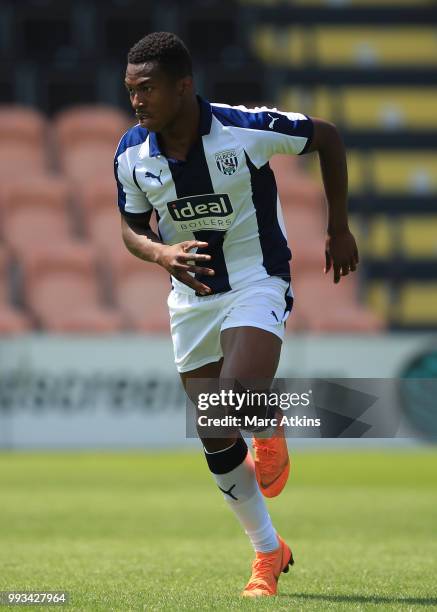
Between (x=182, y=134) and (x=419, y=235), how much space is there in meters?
15.7

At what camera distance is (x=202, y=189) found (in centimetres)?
499

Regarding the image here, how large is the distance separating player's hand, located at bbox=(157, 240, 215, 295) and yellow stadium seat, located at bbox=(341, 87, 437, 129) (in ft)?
56.0

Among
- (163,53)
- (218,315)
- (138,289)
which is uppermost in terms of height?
(163,53)

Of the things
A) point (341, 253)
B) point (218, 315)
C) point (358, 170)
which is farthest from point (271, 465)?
point (358, 170)

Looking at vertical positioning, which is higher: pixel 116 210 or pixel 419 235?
pixel 116 210

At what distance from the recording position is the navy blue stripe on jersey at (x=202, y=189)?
4.99 meters

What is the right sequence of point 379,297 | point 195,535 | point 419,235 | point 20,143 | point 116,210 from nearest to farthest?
1. point 195,535
2. point 116,210
3. point 379,297
4. point 20,143
5. point 419,235

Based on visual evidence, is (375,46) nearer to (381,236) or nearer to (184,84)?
(381,236)

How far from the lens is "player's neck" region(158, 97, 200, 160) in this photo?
4.99 metres

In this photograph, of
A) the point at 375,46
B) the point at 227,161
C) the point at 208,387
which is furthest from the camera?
the point at 375,46

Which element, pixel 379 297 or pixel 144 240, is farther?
pixel 379 297

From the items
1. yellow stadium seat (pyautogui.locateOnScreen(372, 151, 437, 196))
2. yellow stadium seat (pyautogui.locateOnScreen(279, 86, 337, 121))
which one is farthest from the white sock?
yellow stadium seat (pyautogui.locateOnScreen(279, 86, 337, 121))

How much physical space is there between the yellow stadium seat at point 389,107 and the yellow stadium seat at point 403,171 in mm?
670

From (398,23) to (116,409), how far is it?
32.3 feet
